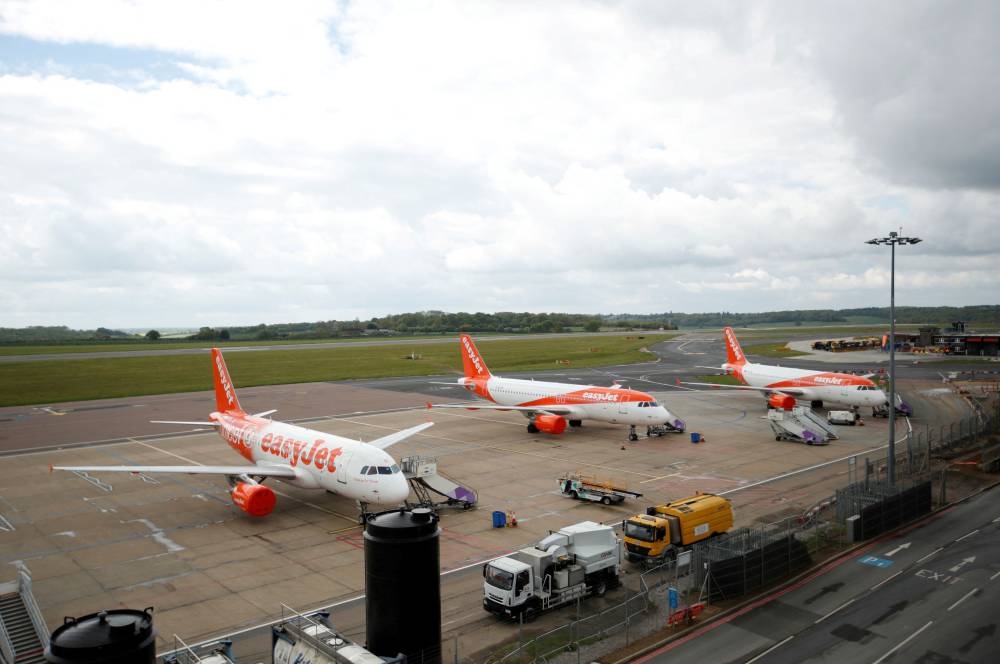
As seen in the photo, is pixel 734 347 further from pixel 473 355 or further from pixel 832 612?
pixel 832 612

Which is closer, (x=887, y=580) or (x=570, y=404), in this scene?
(x=887, y=580)

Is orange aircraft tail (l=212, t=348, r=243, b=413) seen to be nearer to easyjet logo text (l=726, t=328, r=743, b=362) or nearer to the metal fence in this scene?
the metal fence

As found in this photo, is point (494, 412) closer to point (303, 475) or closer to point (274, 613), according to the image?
point (303, 475)

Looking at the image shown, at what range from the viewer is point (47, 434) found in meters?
63.0

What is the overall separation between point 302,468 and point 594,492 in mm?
16562

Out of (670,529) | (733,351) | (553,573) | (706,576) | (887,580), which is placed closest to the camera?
(553,573)

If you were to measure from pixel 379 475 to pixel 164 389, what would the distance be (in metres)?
79.2

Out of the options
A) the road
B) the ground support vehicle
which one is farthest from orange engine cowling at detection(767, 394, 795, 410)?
the road

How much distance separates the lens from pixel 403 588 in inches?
637

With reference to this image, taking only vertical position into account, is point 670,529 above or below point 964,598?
above

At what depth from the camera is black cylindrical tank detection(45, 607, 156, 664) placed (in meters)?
10.6

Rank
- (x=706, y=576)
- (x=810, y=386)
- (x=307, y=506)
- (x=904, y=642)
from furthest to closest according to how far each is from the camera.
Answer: (x=810, y=386) < (x=307, y=506) < (x=706, y=576) < (x=904, y=642)

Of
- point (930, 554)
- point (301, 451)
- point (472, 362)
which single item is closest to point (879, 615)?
point (930, 554)

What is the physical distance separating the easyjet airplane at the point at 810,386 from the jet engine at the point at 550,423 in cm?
2313
